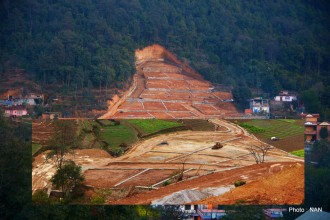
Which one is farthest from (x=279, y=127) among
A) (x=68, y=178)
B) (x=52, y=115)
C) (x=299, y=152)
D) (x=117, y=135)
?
(x=52, y=115)

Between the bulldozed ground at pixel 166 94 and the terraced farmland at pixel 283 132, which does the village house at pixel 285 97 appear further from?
the terraced farmland at pixel 283 132

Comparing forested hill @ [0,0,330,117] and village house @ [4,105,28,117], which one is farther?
forested hill @ [0,0,330,117]

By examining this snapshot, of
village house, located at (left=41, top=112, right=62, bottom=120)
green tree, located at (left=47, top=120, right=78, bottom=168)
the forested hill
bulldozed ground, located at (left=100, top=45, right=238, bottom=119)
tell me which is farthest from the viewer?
the forested hill

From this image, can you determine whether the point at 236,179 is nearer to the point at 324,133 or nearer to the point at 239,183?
the point at 239,183

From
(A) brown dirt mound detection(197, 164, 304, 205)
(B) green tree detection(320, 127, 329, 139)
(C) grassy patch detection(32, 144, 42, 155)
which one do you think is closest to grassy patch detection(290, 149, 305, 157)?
(A) brown dirt mound detection(197, 164, 304, 205)

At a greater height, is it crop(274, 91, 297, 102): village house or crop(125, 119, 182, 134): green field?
crop(274, 91, 297, 102): village house

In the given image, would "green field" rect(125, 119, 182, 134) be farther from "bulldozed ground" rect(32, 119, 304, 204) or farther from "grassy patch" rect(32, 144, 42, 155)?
"grassy patch" rect(32, 144, 42, 155)

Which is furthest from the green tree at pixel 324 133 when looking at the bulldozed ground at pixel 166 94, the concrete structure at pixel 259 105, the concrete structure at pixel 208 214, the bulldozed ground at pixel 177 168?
the concrete structure at pixel 208 214

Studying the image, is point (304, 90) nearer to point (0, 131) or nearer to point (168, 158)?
point (168, 158)
